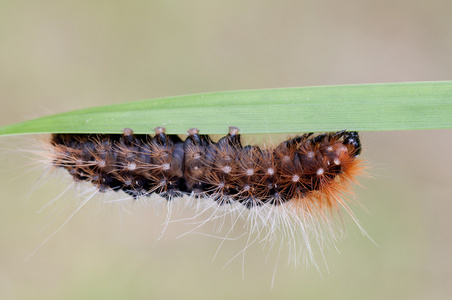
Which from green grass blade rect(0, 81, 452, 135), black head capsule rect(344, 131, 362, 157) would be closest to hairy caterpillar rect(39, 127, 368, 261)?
black head capsule rect(344, 131, 362, 157)

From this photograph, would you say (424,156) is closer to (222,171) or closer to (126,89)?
(222,171)

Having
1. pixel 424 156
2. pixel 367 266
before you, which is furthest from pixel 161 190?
pixel 424 156

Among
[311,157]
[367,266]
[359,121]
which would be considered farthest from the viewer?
[367,266]

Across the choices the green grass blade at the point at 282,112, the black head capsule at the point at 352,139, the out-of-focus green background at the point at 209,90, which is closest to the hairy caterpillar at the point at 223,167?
the black head capsule at the point at 352,139

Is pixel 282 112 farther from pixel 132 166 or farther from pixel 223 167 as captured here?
pixel 132 166

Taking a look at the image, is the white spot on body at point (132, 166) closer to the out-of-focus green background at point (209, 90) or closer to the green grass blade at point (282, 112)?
the green grass blade at point (282, 112)

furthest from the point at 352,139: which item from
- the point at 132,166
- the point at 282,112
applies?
the point at 132,166

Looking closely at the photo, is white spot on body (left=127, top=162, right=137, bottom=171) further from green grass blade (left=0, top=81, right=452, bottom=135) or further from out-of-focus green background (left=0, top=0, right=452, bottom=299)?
out-of-focus green background (left=0, top=0, right=452, bottom=299)
